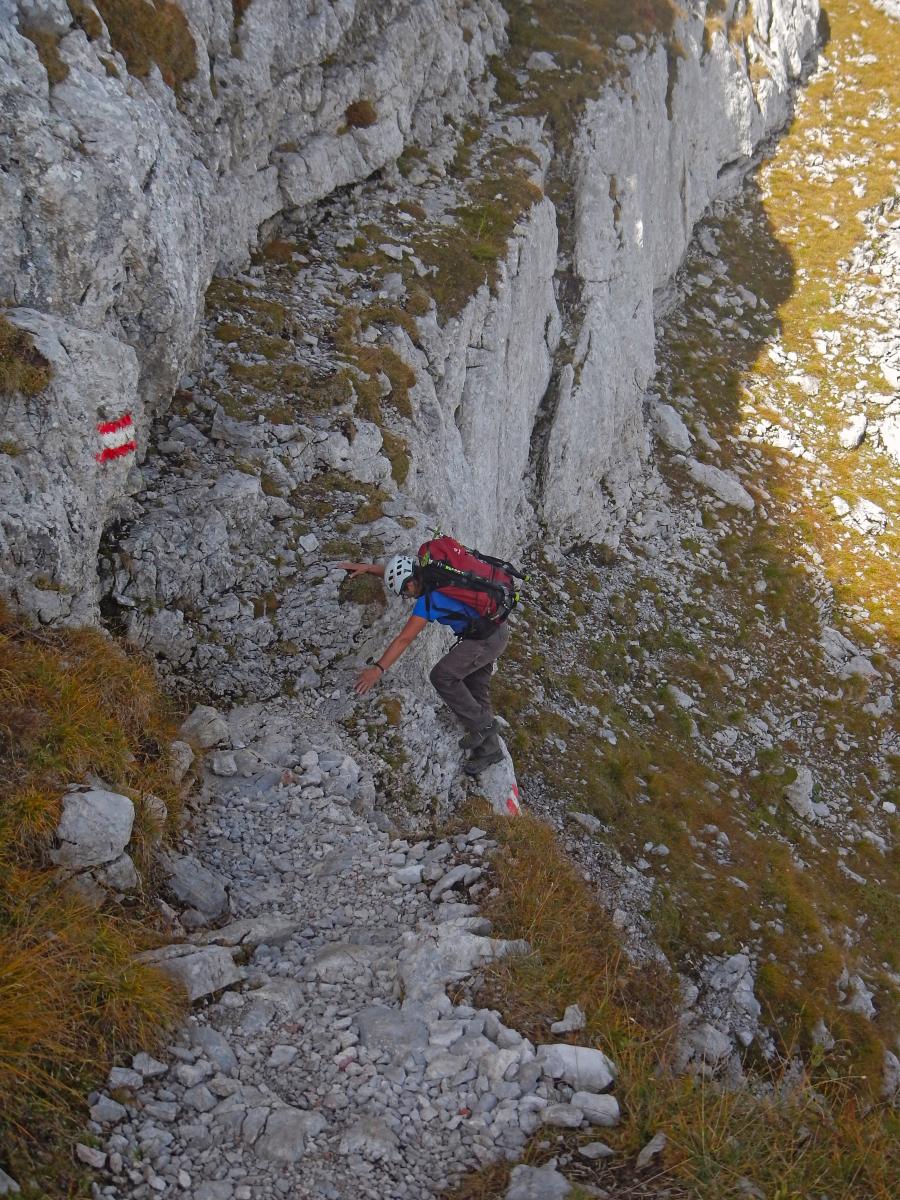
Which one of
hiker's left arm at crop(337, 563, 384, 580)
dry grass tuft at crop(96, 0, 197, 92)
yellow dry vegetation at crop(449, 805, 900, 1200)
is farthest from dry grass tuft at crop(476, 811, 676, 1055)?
dry grass tuft at crop(96, 0, 197, 92)

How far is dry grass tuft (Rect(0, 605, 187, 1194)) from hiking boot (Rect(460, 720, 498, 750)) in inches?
193

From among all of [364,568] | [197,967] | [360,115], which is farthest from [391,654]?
[360,115]

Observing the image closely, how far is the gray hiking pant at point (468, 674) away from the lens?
36.6 feet

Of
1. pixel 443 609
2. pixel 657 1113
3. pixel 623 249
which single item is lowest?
pixel 657 1113

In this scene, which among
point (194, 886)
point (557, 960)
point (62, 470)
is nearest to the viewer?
point (557, 960)

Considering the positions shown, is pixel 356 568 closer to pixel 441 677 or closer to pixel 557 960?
pixel 441 677

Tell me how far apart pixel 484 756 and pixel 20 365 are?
8280 mm

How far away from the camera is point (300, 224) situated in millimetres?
17641

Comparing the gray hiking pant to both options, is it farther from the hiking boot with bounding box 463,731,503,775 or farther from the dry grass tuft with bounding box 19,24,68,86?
the dry grass tuft with bounding box 19,24,68,86

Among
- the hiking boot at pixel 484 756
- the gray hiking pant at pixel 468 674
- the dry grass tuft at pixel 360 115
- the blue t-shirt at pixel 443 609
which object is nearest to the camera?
the blue t-shirt at pixel 443 609

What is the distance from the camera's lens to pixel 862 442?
32062mm

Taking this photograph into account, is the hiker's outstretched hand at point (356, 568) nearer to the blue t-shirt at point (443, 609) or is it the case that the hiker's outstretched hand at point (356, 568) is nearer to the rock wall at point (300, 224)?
the blue t-shirt at point (443, 609)

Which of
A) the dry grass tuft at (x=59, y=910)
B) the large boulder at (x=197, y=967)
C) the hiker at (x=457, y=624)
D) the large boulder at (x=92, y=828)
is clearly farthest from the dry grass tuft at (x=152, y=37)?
the large boulder at (x=197, y=967)

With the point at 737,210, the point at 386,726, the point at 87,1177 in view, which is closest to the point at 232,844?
the point at 386,726
